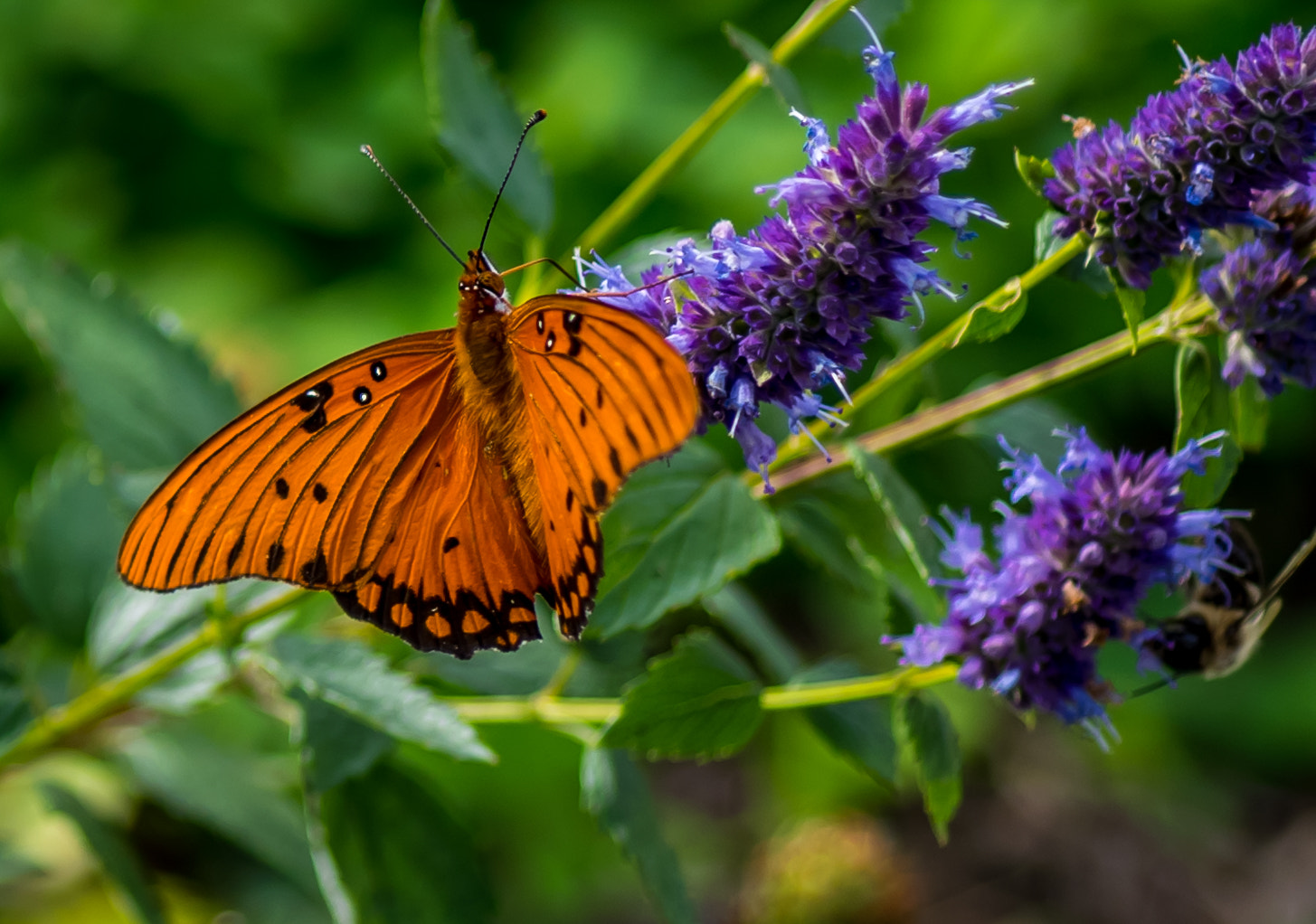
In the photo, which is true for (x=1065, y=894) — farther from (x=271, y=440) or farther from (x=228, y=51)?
(x=228, y=51)

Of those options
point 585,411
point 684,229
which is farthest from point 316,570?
point 684,229

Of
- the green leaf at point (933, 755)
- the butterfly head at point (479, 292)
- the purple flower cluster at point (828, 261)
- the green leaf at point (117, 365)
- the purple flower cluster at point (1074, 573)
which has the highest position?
the green leaf at point (117, 365)

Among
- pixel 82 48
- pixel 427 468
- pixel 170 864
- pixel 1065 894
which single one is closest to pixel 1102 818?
pixel 1065 894

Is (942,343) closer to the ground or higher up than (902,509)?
higher up

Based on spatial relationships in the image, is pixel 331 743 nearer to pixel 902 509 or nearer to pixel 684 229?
pixel 902 509

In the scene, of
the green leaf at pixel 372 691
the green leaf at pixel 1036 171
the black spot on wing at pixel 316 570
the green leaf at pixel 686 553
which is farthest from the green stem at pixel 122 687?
the green leaf at pixel 1036 171

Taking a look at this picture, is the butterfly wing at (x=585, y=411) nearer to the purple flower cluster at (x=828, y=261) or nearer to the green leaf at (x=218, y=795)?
the purple flower cluster at (x=828, y=261)

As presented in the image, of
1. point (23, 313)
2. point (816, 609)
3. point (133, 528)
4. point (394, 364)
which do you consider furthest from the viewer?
point (816, 609)
